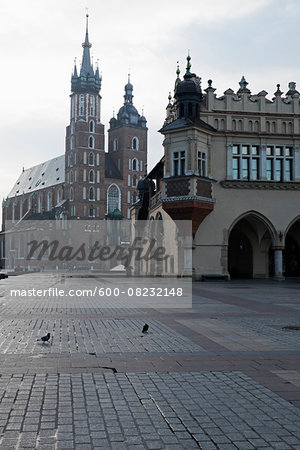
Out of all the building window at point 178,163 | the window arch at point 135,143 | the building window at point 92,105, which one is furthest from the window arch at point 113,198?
the building window at point 178,163

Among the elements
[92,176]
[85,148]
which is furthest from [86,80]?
[92,176]

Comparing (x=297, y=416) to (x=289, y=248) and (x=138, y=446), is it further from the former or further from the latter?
(x=289, y=248)

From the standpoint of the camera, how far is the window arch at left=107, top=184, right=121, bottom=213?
117m

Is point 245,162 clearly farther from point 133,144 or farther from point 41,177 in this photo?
point 41,177

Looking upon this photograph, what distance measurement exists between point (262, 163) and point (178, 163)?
6107mm

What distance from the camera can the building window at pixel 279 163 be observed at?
36.7 meters

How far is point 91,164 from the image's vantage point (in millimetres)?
112000

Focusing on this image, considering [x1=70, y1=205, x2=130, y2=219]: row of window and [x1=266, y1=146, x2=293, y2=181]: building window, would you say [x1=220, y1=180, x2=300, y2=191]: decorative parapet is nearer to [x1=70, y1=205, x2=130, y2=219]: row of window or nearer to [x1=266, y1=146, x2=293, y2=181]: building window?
[x1=266, y1=146, x2=293, y2=181]: building window

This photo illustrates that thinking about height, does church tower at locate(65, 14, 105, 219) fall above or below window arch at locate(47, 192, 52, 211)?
above

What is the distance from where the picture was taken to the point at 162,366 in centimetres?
831

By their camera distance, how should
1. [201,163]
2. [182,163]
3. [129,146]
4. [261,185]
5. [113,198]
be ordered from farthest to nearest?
1. [129,146]
2. [113,198]
3. [261,185]
4. [201,163]
5. [182,163]

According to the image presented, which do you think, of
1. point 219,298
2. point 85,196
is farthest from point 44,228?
point 219,298

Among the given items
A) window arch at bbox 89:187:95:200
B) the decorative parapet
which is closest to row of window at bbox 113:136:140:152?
window arch at bbox 89:187:95:200

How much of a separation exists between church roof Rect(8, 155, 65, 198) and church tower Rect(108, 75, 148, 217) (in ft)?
43.7
